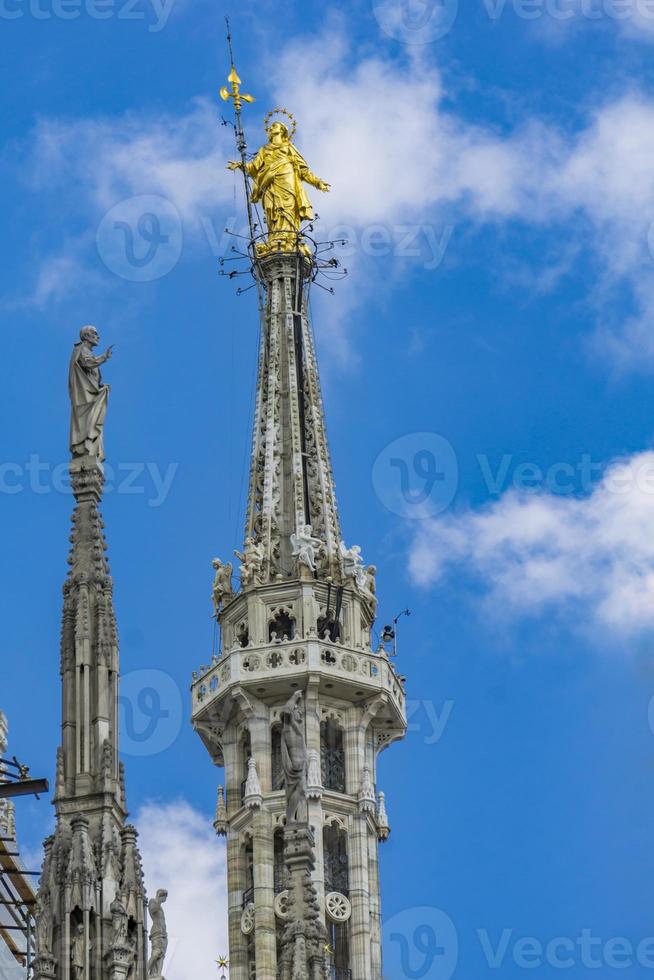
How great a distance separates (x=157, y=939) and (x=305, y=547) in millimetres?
62305

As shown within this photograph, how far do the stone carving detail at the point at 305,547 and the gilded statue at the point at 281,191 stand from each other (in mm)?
14115

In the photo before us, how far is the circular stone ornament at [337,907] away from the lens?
351ft

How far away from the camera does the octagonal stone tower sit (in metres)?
107

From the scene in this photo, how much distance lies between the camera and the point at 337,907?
353 feet

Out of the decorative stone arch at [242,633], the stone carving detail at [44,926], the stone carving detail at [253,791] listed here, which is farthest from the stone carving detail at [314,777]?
the stone carving detail at [44,926]

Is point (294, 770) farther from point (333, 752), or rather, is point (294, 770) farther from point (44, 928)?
point (333, 752)

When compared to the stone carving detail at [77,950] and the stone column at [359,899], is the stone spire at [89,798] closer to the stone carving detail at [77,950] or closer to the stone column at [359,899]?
the stone carving detail at [77,950]

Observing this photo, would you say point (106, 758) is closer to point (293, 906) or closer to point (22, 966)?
point (293, 906)

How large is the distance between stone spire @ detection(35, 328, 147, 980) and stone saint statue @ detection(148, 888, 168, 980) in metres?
1.84

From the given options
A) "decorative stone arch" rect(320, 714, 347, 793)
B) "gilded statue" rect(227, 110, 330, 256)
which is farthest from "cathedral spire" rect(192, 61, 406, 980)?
"gilded statue" rect(227, 110, 330, 256)

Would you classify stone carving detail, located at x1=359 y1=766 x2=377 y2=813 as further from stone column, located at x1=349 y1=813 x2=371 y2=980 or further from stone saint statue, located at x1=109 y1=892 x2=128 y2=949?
stone saint statue, located at x1=109 y1=892 x2=128 y2=949

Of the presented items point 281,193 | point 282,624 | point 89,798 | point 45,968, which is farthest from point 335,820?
point 45,968

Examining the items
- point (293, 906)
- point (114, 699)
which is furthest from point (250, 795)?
point (114, 699)

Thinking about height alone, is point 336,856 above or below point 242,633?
below
